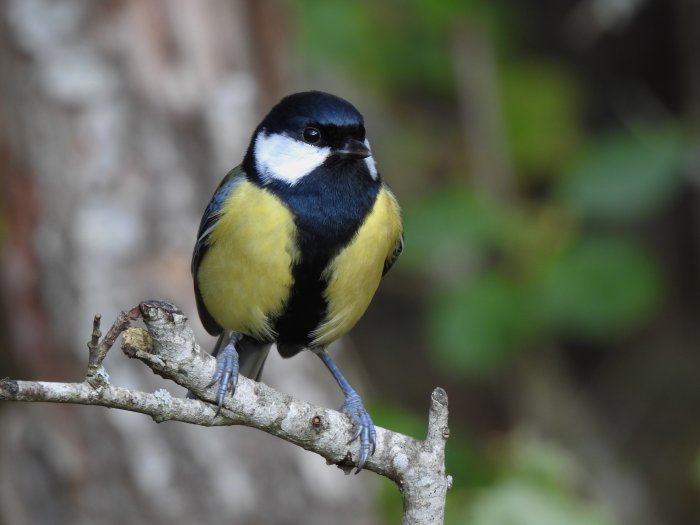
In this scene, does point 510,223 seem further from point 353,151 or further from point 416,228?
point 353,151

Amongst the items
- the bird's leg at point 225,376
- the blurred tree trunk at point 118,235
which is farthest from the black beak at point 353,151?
the blurred tree trunk at point 118,235

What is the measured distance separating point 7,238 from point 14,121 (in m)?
0.42

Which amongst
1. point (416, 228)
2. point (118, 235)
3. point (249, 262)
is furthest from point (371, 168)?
point (416, 228)

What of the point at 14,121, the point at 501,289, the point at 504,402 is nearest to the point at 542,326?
the point at 501,289

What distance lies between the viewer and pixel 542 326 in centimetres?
425

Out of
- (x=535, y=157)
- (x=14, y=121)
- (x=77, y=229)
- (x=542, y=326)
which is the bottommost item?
(x=77, y=229)

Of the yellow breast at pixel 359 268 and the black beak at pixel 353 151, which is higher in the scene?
the black beak at pixel 353 151

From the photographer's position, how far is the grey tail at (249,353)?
102 inches

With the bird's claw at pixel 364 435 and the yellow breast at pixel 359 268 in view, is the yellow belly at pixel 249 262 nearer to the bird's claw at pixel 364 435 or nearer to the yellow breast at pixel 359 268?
the yellow breast at pixel 359 268

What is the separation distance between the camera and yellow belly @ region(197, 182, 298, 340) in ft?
6.85

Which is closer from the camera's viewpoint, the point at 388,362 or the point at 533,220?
the point at 533,220

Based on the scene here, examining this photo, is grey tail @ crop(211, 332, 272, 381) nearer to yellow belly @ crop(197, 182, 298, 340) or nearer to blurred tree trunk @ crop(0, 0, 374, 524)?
yellow belly @ crop(197, 182, 298, 340)

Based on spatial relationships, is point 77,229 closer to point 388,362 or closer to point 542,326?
point 542,326

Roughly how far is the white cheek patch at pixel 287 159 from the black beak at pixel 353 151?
1.2 inches
